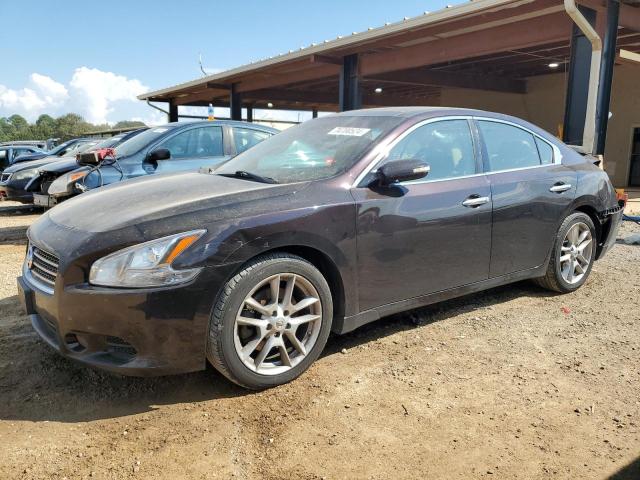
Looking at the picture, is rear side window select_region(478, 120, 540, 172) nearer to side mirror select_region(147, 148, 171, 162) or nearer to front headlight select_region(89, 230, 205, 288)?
front headlight select_region(89, 230, 205, 288)

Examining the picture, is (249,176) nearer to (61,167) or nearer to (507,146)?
(507,146)

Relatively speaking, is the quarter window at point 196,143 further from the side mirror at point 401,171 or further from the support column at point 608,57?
the support column at point 608,57

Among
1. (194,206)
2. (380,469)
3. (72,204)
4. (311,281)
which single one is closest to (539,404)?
(380,469)

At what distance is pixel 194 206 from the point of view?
2.83m

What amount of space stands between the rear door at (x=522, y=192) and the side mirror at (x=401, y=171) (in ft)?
2.84

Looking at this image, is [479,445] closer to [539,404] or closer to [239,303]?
[539,404]

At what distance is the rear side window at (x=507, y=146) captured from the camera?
13.1 feet

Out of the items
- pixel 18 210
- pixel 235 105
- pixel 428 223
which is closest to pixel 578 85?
pixel 428 223

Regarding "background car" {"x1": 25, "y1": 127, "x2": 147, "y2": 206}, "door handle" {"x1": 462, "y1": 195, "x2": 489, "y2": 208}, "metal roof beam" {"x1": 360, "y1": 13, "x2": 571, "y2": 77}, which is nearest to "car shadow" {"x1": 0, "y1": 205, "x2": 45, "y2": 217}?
"background car" {"x1": 25, "y1": 127, "x2": 147, "y2": 206}

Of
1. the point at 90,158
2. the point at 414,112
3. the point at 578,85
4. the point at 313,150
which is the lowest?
the point at 90,158

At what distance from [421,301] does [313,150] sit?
4.15 feet

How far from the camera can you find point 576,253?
4.63 m

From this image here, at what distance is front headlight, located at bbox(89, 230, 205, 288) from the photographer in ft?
8.38

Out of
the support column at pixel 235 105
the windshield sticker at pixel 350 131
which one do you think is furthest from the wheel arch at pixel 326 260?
the support column at pixel 235 105
